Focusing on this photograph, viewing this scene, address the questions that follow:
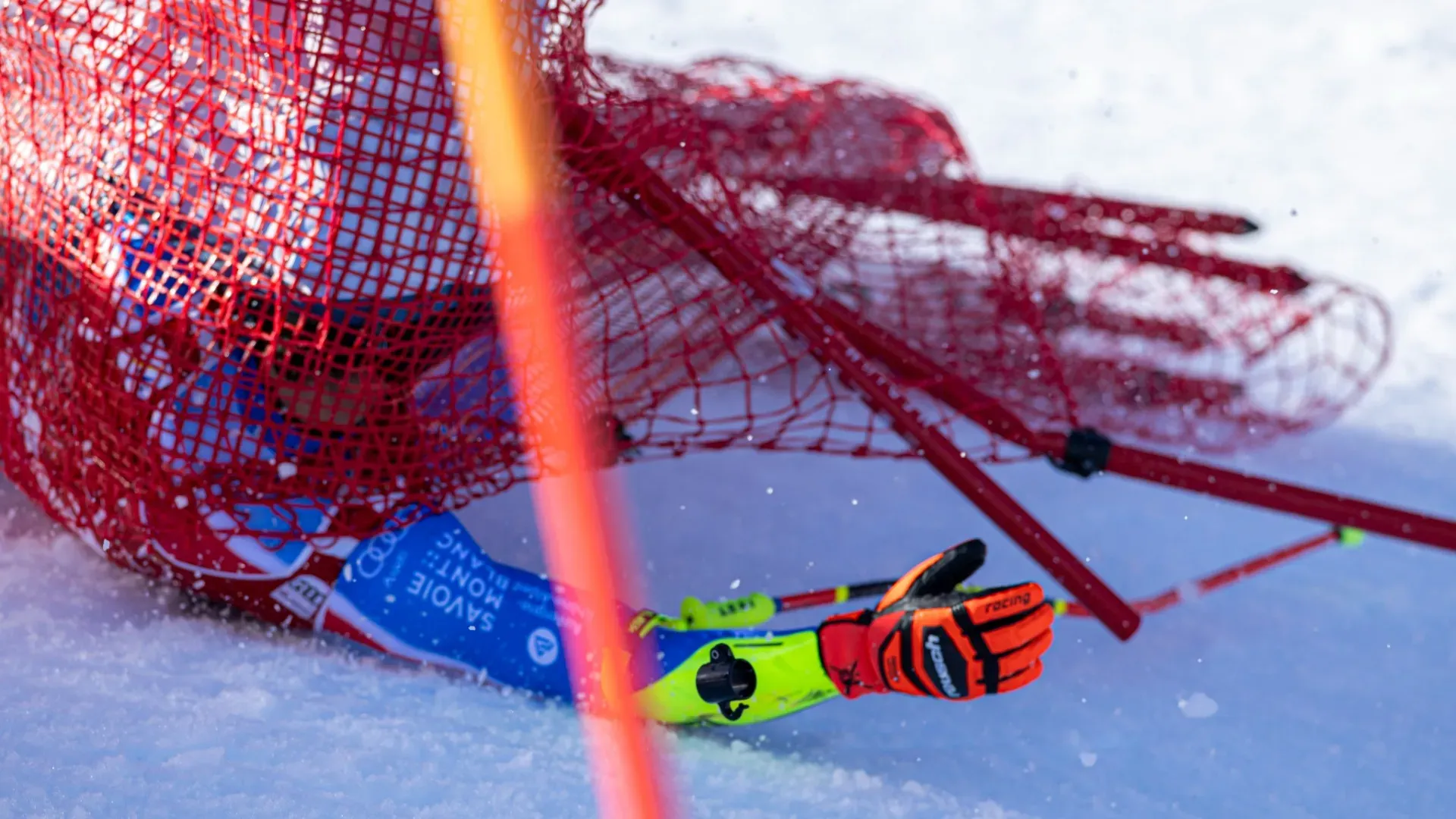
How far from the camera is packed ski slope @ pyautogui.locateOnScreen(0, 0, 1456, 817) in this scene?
155 centimetres

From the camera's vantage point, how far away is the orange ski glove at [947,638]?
1.57 metres

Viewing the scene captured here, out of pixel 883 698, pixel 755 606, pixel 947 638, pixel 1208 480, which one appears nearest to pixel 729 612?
pixel 755 606

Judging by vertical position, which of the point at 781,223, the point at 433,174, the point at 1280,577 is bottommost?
the point at 1280,577

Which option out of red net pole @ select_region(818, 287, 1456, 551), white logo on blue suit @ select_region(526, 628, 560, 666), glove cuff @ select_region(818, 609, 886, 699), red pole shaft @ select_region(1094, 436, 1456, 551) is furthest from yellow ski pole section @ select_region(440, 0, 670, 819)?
red pole shaft @ select_region(1094, 436, 1456, 551)

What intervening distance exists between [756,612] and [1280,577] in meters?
1.23

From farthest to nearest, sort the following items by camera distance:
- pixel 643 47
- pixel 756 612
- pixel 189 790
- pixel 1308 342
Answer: pixel 643 47 < pixel 1308 342 < pixel 756 612 < pixel 189 790

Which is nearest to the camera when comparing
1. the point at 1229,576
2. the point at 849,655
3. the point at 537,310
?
the point at 849,655

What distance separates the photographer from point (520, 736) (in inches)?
66.8

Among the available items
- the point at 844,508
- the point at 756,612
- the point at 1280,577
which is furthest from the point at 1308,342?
the point at 756,612

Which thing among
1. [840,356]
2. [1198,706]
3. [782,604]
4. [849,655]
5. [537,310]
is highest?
[537,310]

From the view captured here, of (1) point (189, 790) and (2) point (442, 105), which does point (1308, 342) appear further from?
(1) point (189, 790)

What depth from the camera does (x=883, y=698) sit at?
6.68 ft

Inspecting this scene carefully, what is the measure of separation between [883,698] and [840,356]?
567 mm

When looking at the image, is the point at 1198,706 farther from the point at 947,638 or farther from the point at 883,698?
the point at 947,638
